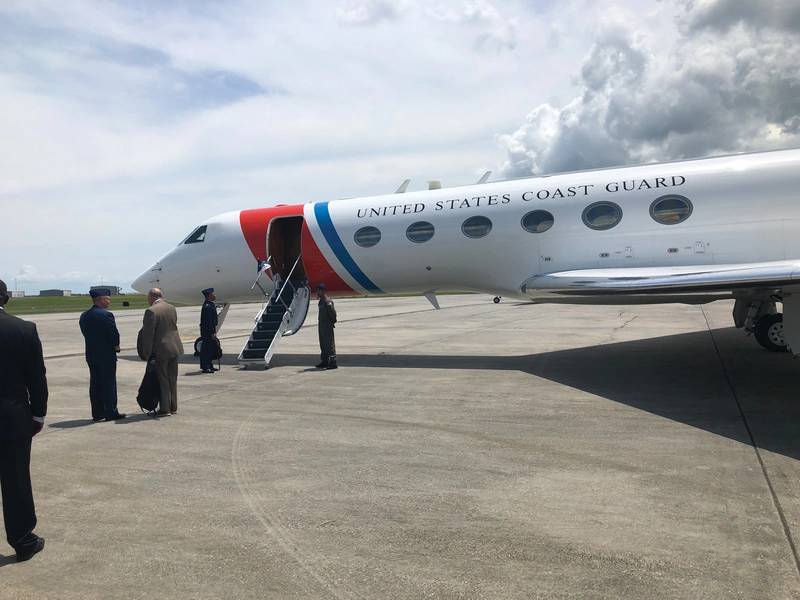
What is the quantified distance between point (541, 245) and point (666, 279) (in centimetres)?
302

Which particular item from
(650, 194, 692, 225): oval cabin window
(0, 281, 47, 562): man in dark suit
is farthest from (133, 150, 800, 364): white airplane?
(0, 281, 47, 562): man in dark suit

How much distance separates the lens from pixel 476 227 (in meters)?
13.1

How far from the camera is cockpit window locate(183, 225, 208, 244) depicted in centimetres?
1577

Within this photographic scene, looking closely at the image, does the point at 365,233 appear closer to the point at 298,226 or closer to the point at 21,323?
the point at 298,226

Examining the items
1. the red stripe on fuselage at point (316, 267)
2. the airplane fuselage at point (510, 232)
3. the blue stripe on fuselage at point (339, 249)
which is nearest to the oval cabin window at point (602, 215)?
the airplane fuselage at point (510, 232)

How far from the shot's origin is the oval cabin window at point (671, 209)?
11.4 metres

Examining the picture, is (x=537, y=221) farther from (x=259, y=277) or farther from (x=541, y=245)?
(x=259, y=277)

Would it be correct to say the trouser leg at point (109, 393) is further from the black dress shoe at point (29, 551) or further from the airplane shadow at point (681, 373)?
the airplane shadow at point (681, 373)

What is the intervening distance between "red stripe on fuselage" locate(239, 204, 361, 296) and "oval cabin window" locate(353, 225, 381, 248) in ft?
3.23

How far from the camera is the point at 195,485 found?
5879 mm

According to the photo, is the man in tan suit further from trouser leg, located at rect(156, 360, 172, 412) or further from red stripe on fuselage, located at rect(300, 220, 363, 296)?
red stripe on fuselage, located at rect(300, 220, 363, 296)

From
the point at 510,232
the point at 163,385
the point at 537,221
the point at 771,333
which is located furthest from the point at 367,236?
the point at 771,333

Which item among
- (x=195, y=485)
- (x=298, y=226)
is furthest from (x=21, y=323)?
(x=298, y=226)

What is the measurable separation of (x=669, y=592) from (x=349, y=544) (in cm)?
206
